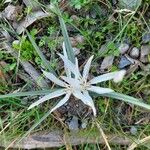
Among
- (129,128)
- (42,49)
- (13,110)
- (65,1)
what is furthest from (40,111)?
(65,1)

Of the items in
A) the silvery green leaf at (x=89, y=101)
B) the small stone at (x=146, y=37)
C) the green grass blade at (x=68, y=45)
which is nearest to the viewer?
the silvery green leaf at (x=89, y=101)

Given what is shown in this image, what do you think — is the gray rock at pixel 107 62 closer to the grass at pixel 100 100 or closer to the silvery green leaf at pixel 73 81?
the grass at pixel 100 100

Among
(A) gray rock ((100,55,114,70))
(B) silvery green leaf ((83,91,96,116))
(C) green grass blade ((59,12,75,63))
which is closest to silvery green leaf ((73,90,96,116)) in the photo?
(B) silvery green leaf ((83,91,96,116))

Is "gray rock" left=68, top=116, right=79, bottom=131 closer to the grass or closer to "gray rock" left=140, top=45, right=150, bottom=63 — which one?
the grass

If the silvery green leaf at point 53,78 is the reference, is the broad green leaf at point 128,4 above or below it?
above

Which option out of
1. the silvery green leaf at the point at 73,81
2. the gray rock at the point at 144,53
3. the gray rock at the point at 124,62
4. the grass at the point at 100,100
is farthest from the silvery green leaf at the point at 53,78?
the gray rock at the point at 144,53
